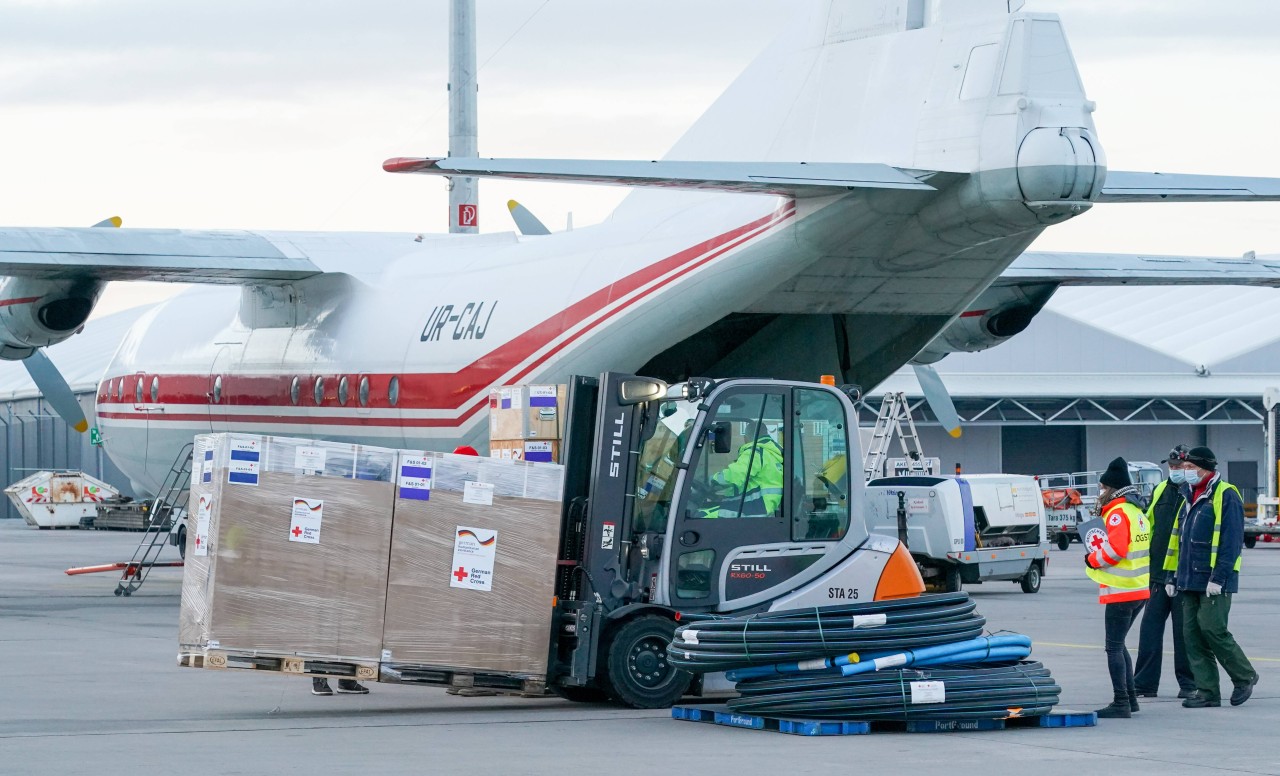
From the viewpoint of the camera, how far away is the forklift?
34.1ft

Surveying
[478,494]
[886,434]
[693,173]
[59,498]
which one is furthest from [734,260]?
[59,498]

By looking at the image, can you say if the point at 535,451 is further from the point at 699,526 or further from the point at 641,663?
the point at 641,663

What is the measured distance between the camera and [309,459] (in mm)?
10047

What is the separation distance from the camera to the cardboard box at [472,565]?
395 inches

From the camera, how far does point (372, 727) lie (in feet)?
31.0

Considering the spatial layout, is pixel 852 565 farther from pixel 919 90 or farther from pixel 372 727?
pixel 919 90

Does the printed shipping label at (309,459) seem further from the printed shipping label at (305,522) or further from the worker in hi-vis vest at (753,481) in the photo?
the worker in hi-vis vest at (753,481)

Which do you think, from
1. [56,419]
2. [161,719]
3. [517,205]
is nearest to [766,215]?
[161,719]

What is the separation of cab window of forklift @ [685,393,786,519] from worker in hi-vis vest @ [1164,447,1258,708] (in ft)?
9.13

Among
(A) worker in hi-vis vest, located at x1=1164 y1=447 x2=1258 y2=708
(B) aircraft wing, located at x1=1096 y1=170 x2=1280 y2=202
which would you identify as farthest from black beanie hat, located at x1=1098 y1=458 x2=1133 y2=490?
(B) aircraft wing, located at x1=1096 y1=170 x2=1280 y2=202

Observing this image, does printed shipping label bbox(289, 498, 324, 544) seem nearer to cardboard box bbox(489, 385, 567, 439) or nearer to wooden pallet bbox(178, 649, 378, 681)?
wooden pallet bbox(178, 649, 378, 681)

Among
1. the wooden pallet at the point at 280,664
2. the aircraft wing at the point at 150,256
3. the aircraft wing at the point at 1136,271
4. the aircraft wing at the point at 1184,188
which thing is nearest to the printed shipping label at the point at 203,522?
the wooden pallet at the point at 280,664

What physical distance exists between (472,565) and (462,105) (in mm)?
21907

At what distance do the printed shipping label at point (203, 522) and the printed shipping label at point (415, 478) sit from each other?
1.16 m
